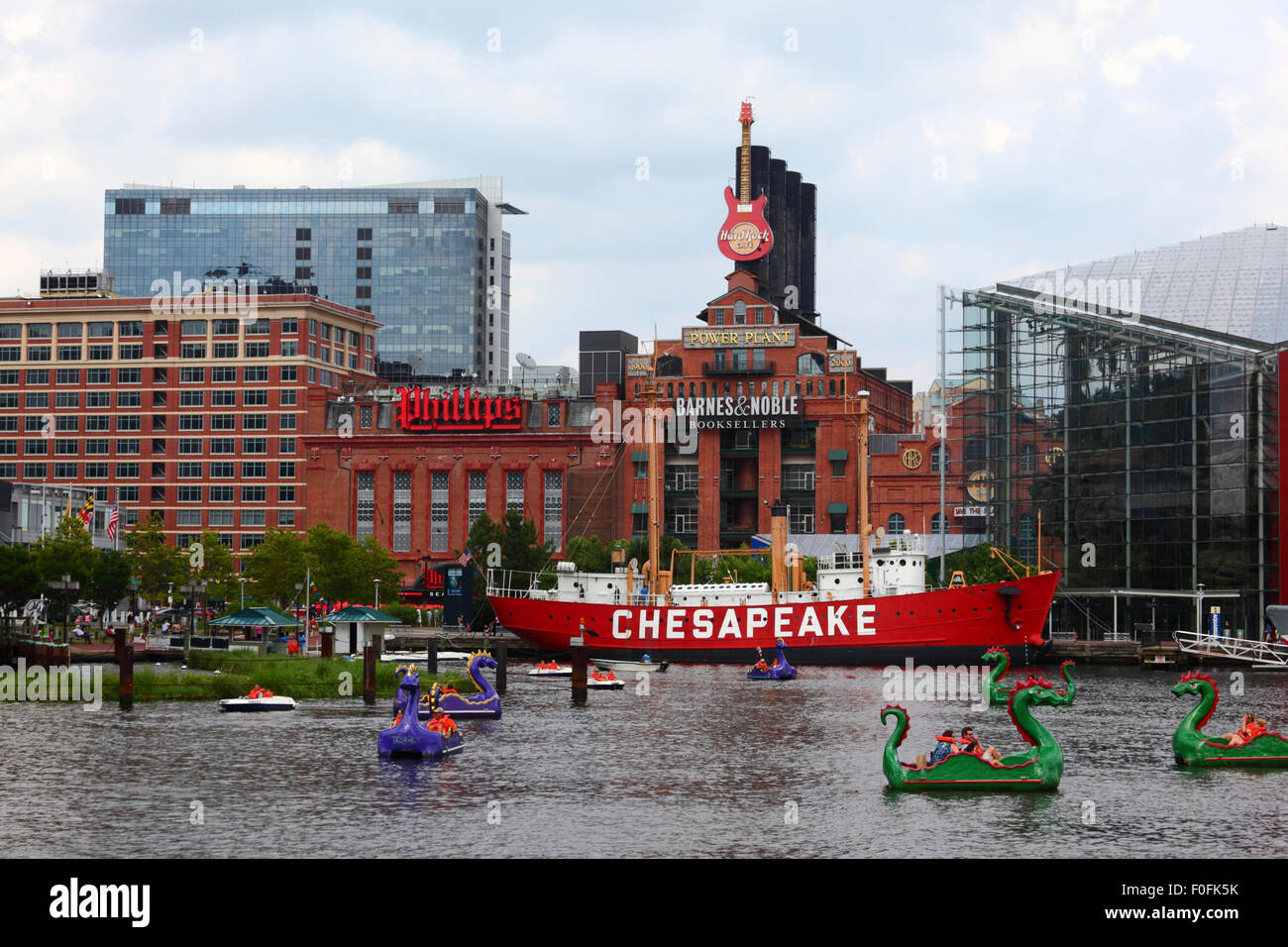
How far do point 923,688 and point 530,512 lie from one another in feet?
267

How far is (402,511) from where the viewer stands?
16962 centimetres

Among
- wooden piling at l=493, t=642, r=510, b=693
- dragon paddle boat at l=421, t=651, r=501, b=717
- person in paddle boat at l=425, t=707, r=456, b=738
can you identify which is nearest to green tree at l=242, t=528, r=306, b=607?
wooden piling at l=493, t=642, r=510, b=693

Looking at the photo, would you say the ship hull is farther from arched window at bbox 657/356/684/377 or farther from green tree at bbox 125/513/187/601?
arched window at bbox 657/356/684/377

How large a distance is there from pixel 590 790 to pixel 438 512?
405 ft

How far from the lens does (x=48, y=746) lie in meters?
55.6

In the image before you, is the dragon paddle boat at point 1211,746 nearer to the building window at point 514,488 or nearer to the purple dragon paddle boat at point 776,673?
the purple dragon paddle boat at point 776,673

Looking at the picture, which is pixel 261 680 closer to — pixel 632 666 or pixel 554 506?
pixel 632 666

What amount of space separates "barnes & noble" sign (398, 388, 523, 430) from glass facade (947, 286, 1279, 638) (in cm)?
5283

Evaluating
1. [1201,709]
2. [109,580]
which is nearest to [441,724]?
[1201,709]

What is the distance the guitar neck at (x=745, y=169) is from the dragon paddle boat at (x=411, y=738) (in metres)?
115

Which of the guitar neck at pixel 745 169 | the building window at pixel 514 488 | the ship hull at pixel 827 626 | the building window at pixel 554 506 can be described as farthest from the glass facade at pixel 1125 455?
the building window at pixel 514 488

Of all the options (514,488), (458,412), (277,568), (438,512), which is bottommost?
(277,568)

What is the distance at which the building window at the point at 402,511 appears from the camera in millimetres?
169125
